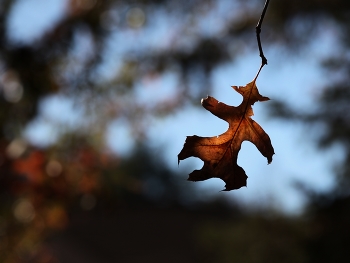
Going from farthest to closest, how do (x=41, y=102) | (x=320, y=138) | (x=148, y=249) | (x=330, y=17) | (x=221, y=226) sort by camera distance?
(x=148, y=249) < (x=221, y=226) < (x=320, y=138) < (x=330, y=17) < (x=41, y=102)

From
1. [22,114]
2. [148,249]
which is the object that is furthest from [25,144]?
[148,249]

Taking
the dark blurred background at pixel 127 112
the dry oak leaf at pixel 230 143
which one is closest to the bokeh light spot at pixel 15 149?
the dark blurred background at pixel 127 112

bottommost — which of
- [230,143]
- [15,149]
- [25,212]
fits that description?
[230,143]

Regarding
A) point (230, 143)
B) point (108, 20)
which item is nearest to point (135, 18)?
point (108, 20)

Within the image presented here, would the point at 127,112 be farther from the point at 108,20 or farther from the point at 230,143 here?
the point at 230,143

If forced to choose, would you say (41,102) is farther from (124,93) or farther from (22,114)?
(124,93)

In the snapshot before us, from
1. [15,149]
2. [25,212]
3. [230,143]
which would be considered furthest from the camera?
[25,212]

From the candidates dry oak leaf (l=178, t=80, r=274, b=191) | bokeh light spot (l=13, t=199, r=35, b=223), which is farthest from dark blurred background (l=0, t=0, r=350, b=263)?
dry oak leaf (l=178, t=80, r=274, b=191)

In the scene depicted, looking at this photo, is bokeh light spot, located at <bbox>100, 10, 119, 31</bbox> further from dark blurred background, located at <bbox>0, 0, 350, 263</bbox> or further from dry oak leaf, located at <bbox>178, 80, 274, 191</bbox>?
dry oak leaf, located at <bbox>178, 80, 274, 191</bbox>
